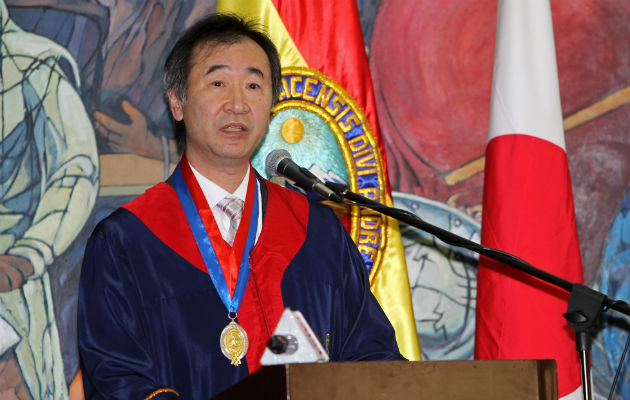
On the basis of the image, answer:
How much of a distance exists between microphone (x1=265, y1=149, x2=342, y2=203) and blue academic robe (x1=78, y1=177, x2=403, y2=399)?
0.32 meters

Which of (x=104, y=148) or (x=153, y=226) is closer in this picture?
(x=153, y=226)

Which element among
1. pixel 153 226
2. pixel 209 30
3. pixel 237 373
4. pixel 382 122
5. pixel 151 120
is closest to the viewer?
pixel 237 373

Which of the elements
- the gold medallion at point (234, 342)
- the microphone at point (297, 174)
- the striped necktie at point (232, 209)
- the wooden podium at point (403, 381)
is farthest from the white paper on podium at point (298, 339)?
the striped necktie at point (232, 209)

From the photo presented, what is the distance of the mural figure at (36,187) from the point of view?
3205mm

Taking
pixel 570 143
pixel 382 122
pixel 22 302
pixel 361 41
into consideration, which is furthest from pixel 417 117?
pixel 22 302

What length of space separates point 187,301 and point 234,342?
19 centimetres

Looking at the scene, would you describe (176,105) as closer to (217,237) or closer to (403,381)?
(217,237)

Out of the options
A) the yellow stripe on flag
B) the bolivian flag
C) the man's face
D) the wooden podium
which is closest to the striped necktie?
the man's face

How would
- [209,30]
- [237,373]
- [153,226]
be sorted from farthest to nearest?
[209,30]
[153,226]
[237,373]

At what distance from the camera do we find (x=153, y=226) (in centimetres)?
258

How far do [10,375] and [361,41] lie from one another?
1.96 meters

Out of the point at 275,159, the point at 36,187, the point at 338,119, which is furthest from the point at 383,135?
the point at 36,187

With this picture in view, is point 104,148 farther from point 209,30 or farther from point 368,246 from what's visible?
point 368,246

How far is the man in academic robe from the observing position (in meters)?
2.36
